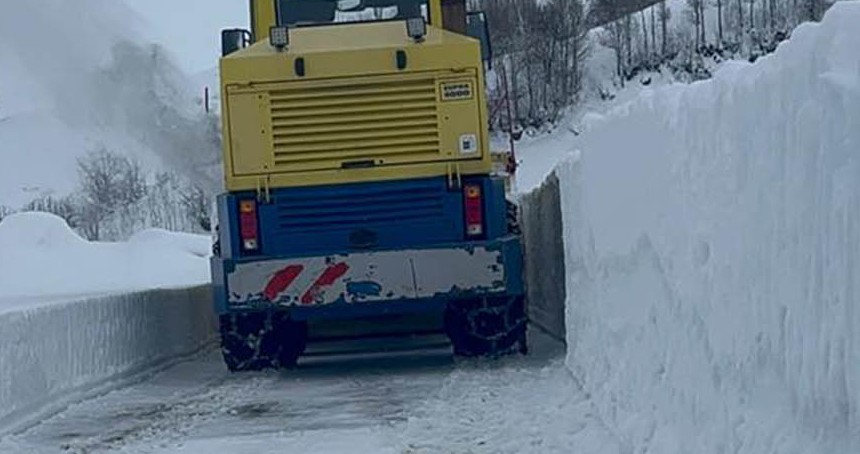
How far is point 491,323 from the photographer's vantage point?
13633 mm

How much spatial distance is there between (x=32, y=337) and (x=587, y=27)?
57.0 meters

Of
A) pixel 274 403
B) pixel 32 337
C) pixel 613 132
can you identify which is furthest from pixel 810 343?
pixel 32 337

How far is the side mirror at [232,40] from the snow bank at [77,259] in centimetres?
1877

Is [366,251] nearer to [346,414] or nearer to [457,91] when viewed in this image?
[457,91]

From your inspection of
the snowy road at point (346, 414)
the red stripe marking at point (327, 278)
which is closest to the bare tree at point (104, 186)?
the snowy road at point (346, 414)

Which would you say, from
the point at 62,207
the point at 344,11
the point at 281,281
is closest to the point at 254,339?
the point at 281,281

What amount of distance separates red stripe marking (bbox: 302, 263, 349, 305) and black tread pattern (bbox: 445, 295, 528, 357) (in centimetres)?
111

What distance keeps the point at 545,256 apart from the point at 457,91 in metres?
3.32

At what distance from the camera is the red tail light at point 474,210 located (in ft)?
43.1

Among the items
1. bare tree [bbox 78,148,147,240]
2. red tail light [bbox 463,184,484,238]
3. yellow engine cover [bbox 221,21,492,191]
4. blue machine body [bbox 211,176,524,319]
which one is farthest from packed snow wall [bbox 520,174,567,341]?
bare tree [bbox 78,148,147,240]

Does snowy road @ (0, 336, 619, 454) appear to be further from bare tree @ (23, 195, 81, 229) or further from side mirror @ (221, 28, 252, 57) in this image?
bare tree @ (23, 195, 81, 229)

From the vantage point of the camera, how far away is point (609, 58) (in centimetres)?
6600

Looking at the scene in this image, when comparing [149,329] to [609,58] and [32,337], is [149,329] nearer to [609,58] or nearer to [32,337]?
[32,337]

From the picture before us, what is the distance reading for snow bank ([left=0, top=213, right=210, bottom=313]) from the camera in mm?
34656
